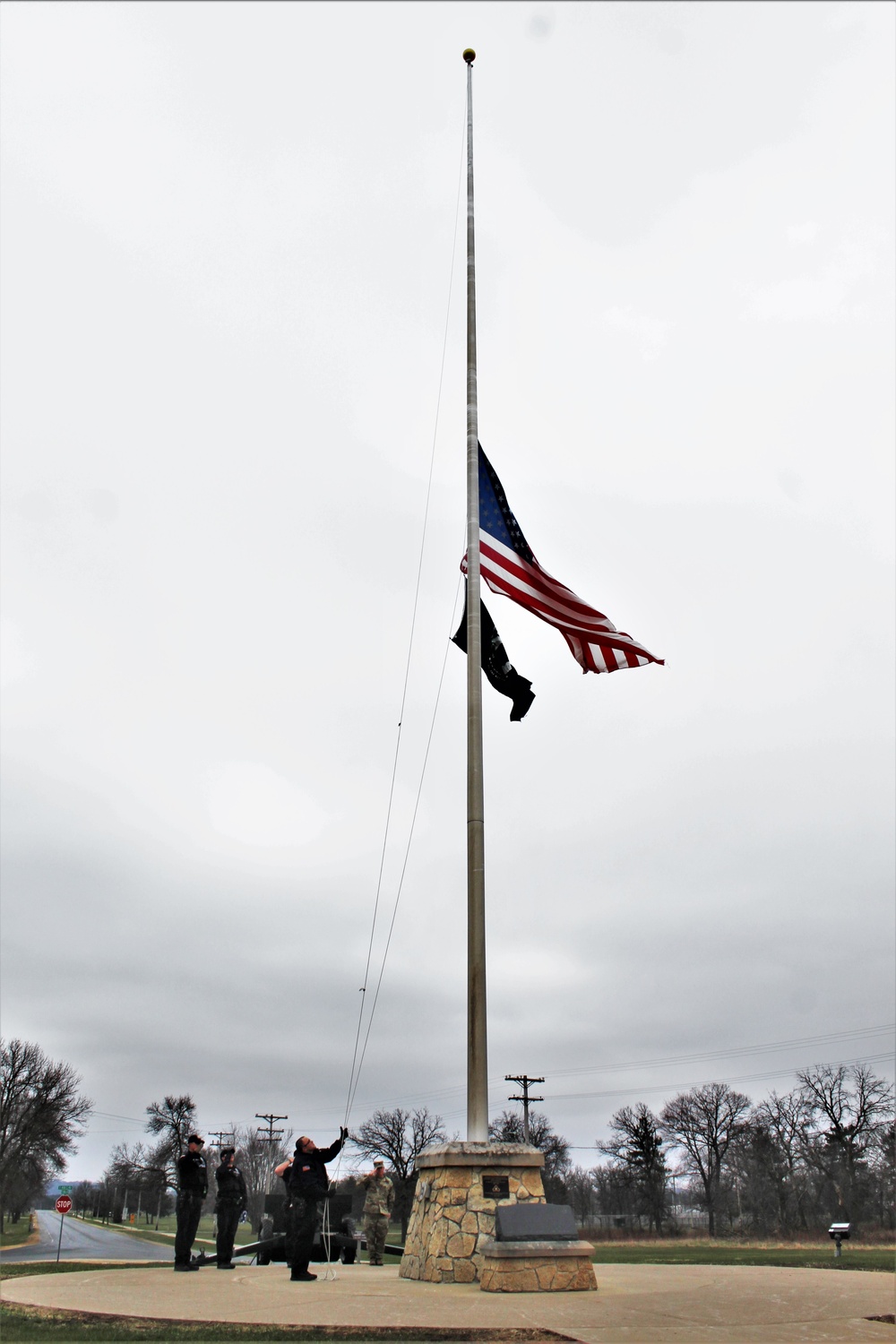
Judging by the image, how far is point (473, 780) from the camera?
1174 centimetres

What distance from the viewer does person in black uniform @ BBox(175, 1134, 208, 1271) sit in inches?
426

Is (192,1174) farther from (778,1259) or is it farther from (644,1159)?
(644,1159)

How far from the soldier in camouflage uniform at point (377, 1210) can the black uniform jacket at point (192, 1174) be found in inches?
139

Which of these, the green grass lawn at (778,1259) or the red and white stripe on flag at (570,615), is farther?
the green grass lawn at (778,1259)

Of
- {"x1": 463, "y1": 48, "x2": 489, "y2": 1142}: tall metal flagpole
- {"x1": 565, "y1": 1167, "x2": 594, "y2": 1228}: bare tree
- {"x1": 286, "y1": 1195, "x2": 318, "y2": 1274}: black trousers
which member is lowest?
{"x1": 565, "y1": 1167, "x2": 594, "y2": 1228}: bare tree

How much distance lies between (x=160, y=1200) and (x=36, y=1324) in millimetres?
111875

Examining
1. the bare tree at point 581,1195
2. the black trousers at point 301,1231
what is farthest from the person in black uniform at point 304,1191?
the bare tree at point 581,1195

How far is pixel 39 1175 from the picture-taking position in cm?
5528

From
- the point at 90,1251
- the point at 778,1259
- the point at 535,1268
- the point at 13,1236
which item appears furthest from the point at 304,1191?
the point at 13,1236

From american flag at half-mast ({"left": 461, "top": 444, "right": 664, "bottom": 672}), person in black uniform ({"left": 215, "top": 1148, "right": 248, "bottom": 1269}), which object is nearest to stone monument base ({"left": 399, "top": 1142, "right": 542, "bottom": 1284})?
person in black uniform ({"left": 215, "top": 1148, "right": 248, "bottom": 1269})

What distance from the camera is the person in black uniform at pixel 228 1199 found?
11633 mm

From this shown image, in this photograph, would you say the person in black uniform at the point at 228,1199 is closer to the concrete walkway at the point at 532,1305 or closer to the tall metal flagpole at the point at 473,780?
the concrete walkway at the point at 532,1305

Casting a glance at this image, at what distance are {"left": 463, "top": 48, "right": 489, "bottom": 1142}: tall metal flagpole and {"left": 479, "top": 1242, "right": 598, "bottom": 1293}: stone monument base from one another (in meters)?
1.78

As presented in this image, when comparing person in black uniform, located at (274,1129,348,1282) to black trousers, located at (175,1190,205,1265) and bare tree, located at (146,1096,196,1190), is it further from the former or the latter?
bare tree, located at (146,1096,196,1190)
